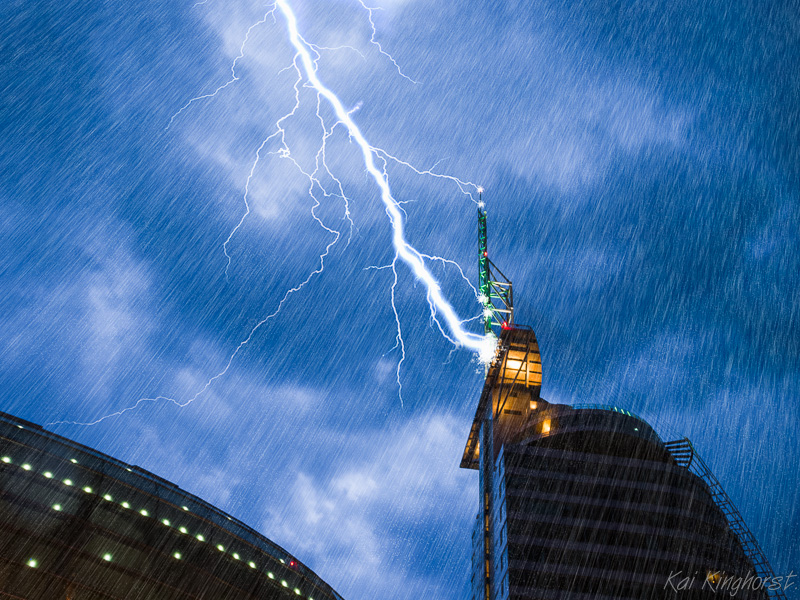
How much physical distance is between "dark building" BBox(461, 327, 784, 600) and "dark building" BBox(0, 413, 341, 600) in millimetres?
22877

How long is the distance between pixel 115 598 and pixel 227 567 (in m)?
7.52

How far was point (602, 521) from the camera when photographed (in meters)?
52.7

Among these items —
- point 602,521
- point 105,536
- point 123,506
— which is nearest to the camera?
point 105,536

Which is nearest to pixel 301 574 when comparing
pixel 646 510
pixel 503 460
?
pixel 503 460

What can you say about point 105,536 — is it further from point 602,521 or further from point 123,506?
point 602,521

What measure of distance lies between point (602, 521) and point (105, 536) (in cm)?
4267

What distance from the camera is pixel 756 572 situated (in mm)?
51250

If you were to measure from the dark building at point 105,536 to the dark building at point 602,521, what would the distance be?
75.1ft

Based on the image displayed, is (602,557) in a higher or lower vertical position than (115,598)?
higher

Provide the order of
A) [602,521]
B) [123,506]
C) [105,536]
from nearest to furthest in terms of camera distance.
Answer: [105,536] → [123,506] → [602,521]

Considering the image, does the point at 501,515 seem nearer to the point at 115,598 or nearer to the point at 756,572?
the point at 756,572

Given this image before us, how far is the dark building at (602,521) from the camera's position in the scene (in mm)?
49094
